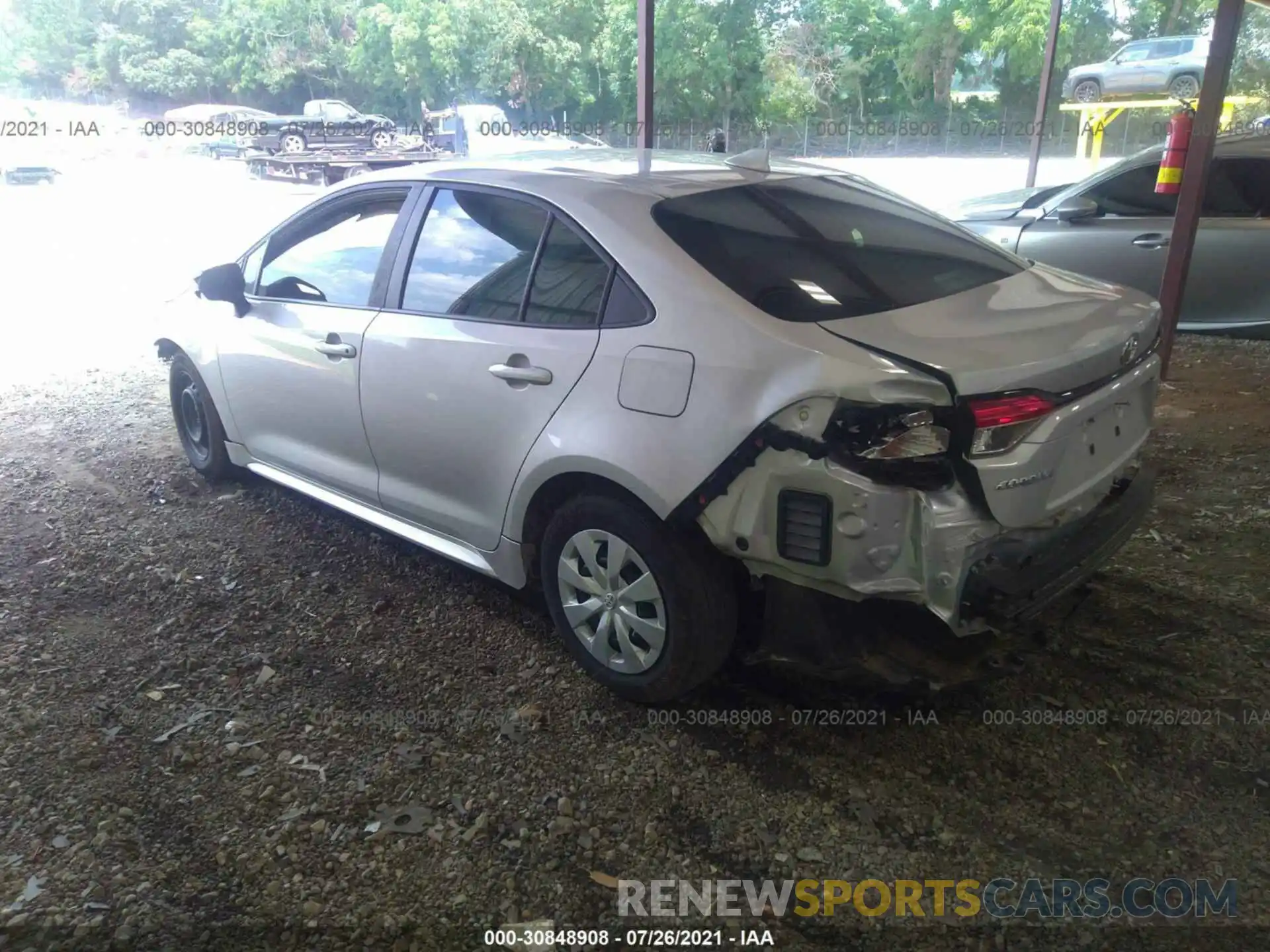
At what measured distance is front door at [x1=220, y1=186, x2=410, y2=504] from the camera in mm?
3322

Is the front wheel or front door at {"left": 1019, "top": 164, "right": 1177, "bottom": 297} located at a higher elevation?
the front wheel

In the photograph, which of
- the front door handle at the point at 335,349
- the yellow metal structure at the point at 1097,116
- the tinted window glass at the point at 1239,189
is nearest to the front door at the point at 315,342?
the front door handle at the point at 335,349

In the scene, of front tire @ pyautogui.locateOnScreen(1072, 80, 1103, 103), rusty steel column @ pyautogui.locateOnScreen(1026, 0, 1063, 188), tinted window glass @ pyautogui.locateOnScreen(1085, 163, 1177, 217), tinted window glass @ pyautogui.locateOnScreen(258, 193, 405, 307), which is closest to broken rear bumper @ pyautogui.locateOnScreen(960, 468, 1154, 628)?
tinted window glass @ pyautogui.locateOnScreen(258, 193, 405, 307)

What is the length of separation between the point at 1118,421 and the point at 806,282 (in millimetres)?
983

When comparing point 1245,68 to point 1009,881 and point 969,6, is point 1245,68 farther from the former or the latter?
point 1009,881

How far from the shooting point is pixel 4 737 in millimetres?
2691

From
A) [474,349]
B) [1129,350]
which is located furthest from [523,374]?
[1129,350]

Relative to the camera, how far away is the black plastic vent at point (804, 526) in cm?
216

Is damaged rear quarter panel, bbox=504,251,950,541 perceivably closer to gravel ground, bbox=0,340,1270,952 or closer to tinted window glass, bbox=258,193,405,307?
gravel ground, bbox=0,340,1270,952

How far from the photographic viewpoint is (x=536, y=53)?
7.74 meters

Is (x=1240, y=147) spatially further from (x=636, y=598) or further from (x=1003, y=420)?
(x=636, y=598)

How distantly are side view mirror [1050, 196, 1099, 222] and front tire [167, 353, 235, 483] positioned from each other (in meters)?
5.96

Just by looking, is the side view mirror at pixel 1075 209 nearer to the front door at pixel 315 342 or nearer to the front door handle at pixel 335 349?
the front door at pixel 315 342

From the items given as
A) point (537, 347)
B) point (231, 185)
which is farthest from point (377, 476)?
point (231, 185)
